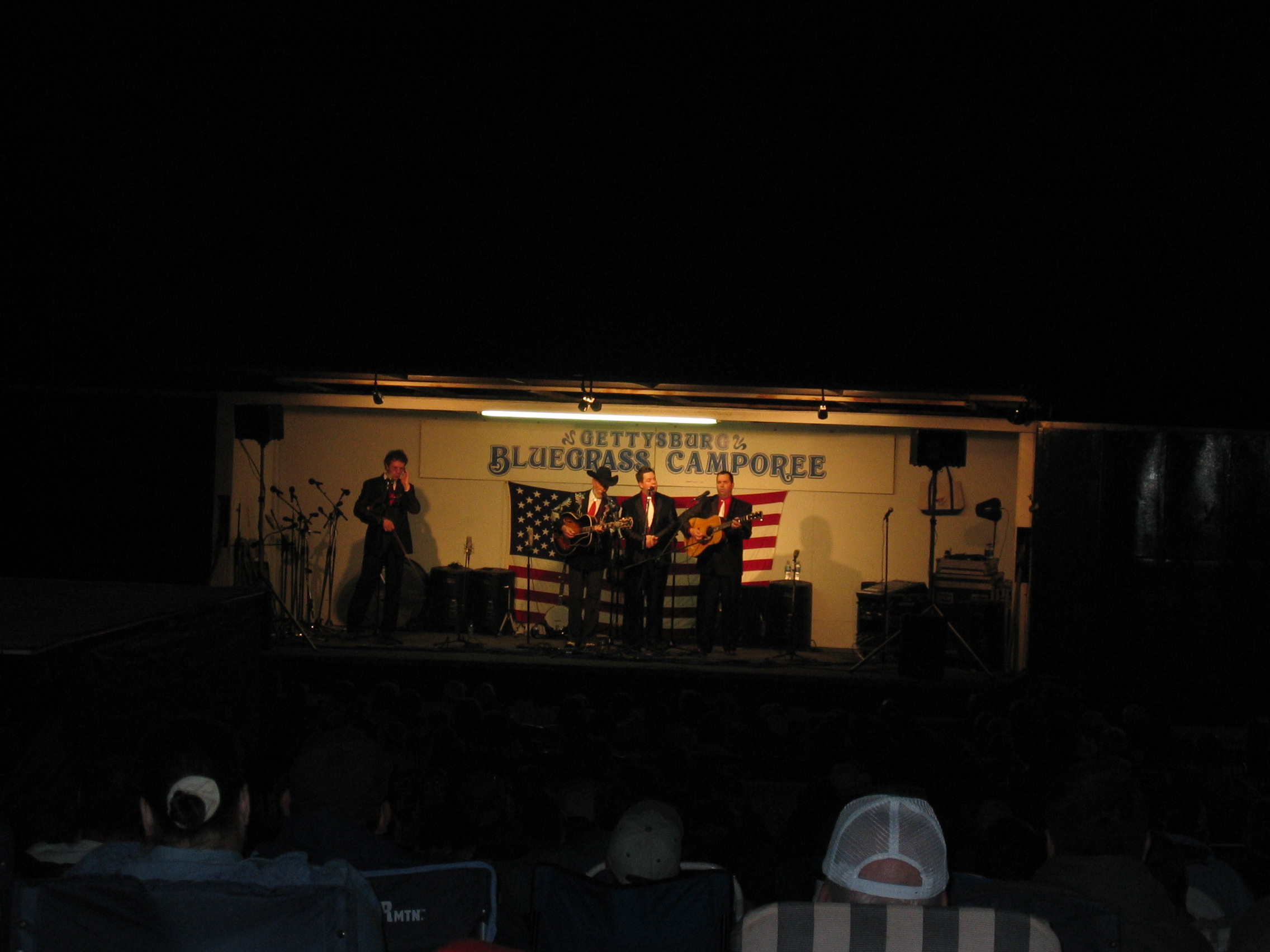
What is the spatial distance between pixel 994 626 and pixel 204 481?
8.39 m

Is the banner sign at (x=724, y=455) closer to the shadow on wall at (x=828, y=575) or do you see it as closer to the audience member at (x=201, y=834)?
the shadow on wall at (x=828, y=575)

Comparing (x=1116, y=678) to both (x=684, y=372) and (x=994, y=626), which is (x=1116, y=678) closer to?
(x=994, y=626)

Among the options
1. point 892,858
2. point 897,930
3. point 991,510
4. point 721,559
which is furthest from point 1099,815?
point 991,510

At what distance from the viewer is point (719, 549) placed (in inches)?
422

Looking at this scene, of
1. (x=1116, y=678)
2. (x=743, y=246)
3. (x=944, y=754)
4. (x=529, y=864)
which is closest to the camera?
(x=529, y=864)

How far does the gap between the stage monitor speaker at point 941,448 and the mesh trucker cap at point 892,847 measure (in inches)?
333

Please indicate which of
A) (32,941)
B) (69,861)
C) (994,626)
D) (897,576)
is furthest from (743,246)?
(32,941)

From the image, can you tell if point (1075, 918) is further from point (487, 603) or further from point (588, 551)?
point (487, 603)

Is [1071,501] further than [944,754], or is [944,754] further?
[1071,501]

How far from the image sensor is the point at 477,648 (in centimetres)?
1040

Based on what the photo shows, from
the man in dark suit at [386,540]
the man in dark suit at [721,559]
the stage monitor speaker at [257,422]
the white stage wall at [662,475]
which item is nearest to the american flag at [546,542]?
the white stage wall at [662,475]

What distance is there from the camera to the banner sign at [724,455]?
12336 millimetres

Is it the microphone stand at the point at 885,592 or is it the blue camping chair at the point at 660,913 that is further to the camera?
the microphone stand at the point at 885,592

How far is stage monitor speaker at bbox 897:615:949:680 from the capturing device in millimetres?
9672
